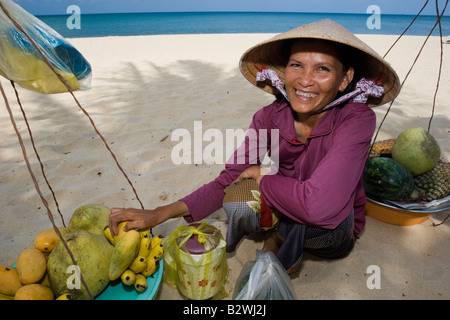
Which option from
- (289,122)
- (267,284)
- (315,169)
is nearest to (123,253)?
(267,284)

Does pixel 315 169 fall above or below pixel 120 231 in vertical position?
above

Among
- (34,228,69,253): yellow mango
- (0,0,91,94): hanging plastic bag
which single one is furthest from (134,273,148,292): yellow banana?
(0,0,91,94): hanging plastic bag

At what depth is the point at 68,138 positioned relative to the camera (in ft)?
9.84

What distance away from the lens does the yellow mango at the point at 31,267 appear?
1.16 metres

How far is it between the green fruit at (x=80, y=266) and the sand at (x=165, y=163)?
472 millimetres

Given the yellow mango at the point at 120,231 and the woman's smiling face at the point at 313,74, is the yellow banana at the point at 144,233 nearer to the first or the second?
the yellow mango at the point at 120,231

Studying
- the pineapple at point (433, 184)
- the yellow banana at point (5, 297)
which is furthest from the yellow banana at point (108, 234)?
the pineapple at point (433, 184)

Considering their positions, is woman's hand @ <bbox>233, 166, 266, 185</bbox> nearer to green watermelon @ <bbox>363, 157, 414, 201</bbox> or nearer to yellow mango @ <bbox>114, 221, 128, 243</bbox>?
yellow mango @ <bbox>114, 221, 128, 243</bbox>

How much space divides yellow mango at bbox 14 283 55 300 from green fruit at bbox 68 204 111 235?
1.07 feet

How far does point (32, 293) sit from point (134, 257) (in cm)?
39

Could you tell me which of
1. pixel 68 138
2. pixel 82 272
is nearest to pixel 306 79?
pixel 82 272

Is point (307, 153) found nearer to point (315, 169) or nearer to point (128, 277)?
point (315, 169)

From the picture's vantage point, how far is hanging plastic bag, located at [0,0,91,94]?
1.09 meters

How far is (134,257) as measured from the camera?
4.06 feet
